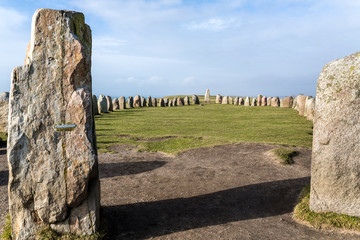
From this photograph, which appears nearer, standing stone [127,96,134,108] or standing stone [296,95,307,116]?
standing stone [296,95,307,116]

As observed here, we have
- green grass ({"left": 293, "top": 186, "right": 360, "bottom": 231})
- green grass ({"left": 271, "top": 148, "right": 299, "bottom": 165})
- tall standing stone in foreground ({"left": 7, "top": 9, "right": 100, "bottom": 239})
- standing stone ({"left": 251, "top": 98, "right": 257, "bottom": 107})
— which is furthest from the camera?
standing stone ({"left": 251, "top": 98, "right": 257, "bottom": 107})

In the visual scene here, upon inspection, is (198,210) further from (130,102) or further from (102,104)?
(130,102)

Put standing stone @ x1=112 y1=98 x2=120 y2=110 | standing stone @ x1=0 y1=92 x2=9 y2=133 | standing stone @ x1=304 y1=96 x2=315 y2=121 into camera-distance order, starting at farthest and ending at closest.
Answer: standing stone @ x1=112 y1=98 x2=120 y2=110
standing stone @ x1=304 y1=96 x2=315 y2=121
standing stone @ x1=0 y1=92 x2=9 y2=133

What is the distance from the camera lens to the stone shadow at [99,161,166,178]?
9039 millimetres

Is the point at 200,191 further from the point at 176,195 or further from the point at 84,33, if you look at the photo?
the point at 84,33

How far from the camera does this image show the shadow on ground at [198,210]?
18.6 ft

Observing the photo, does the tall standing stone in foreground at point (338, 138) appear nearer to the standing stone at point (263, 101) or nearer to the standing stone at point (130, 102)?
the standing stone at point (130, 102)

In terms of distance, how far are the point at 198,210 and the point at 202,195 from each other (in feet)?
2.85

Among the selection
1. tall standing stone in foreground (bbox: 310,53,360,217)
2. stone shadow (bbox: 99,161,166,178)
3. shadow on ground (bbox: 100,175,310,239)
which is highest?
tall standing stone in foreground (bbox: 310,53,360,217)

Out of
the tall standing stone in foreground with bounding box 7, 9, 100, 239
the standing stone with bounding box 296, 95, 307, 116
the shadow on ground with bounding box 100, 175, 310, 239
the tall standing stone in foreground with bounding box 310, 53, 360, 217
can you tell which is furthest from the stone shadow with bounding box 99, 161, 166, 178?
the standing stone with bounding box 296, 95, 307, 116

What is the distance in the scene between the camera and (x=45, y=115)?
4.72 meters

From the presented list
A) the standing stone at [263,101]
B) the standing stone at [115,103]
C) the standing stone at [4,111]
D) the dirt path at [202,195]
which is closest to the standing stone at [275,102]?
the standing stone at [263,101]

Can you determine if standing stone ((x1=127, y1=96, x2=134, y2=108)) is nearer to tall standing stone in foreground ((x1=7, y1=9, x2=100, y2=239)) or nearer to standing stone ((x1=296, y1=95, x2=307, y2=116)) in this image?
standing stone ((x1=296, y1=95, x2=307, y2=116))

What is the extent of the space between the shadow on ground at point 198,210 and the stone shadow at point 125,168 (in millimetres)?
2425
